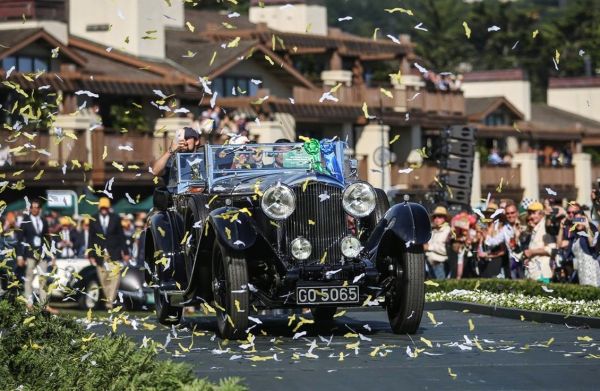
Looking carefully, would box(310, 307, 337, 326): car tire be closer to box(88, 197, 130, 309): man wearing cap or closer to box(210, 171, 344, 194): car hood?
box(210, 171, 344, 194): car hood

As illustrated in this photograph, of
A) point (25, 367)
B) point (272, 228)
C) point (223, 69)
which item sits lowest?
point (25, 367)

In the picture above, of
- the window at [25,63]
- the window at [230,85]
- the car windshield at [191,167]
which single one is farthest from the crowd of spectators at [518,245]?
the window at [230,85]

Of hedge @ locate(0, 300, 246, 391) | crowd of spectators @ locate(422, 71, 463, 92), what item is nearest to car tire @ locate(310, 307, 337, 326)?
hedge @ locate(0, 300, 246, 391)

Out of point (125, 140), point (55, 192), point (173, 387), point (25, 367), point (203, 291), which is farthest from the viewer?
point (125, 140)

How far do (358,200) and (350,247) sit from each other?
1.51ft

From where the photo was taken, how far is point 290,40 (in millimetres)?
56031

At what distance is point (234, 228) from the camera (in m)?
14.9

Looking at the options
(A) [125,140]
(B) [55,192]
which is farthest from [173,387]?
(A) [125,140]

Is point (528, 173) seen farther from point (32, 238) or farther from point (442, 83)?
point (32, 238)

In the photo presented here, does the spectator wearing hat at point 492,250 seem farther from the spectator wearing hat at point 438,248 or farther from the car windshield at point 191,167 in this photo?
the car windshield at point 191,167

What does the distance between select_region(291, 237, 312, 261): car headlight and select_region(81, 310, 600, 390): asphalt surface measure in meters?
0.80

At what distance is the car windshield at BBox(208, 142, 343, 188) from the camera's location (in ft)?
54.0

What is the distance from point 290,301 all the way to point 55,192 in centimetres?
2194

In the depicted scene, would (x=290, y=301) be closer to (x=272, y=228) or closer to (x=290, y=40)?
(x=272, y=228)
